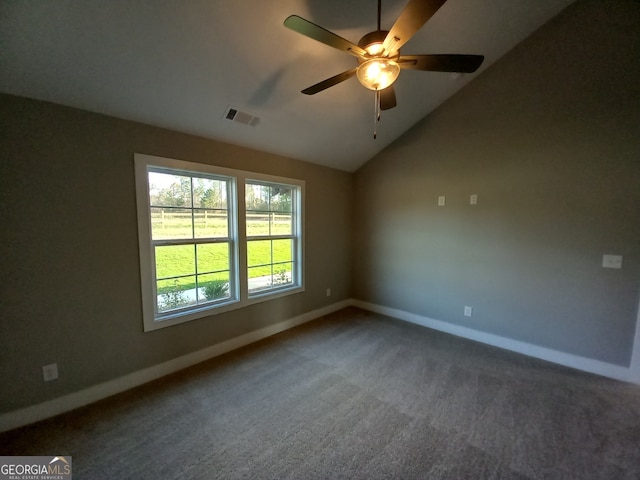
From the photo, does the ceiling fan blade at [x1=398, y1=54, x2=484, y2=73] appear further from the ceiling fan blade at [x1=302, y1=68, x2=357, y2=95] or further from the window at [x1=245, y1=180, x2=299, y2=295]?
the window at [x1=245, y1=180, x2=299, y2=295]

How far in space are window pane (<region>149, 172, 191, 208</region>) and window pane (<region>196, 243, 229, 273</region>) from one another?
0.49m

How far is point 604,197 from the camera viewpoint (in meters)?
2.42

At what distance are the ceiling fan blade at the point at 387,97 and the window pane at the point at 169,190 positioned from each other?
1996 mm

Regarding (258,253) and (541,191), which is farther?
(258,253)

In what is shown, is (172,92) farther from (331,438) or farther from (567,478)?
(567,478)

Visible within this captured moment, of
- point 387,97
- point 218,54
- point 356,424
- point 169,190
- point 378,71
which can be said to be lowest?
point 356,424

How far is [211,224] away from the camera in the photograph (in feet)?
9.04

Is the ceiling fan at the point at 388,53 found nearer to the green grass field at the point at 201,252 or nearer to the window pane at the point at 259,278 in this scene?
the green grass field at the point at 201,252

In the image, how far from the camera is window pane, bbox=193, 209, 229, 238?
2.65m

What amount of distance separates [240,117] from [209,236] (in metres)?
1.27

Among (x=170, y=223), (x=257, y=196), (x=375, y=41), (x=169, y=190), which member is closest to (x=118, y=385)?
(x=170, y=223)

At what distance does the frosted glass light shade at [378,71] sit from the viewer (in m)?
1.45

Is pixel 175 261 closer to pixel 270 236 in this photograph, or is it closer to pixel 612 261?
pixel 270 236

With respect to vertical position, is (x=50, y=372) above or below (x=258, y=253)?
below
